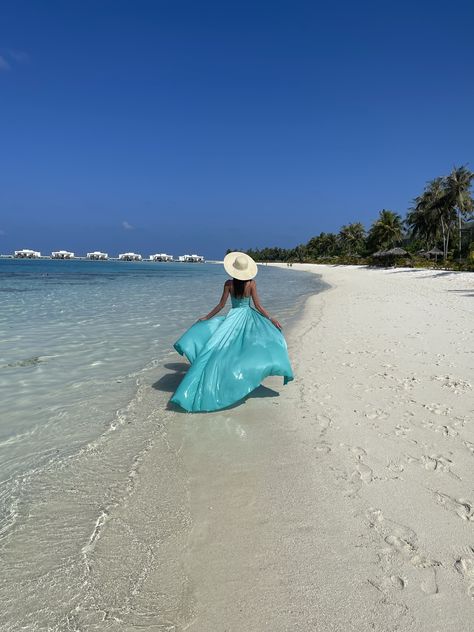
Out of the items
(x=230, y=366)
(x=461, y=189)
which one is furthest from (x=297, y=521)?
(x=461, y=189)

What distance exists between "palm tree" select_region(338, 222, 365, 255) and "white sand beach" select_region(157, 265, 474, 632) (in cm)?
8899

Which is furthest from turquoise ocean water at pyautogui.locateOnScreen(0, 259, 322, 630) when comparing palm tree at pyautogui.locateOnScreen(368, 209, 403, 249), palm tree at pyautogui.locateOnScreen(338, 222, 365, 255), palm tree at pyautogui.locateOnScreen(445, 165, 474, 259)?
palm tree at pyautogui.locateOnScreen(338, 222, 365, 255)

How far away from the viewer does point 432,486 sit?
299cm

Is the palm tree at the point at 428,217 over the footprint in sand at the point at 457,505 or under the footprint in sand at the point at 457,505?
over

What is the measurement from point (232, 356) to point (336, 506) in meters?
2.07

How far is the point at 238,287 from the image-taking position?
5.26 meters

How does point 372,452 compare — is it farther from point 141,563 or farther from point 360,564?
point 141,563

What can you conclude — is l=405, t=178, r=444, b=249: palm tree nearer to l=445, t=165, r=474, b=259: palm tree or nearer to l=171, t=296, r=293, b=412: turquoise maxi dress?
l=445, t=165, r=474, b=259: palm tree

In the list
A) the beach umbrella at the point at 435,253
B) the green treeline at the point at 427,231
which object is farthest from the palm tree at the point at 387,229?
the beach umbrella at the point at 435,253

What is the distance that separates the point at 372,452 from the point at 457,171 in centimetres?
4904

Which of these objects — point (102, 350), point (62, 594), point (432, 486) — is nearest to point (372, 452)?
point (432, 486)

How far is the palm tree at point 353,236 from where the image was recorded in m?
89.9

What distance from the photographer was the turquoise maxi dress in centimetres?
441

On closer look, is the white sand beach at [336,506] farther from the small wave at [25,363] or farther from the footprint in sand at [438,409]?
the small wave at [25,363]
